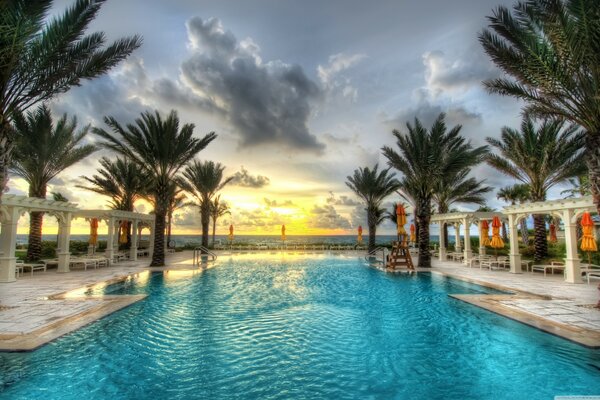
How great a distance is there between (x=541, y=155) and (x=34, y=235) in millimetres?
29492

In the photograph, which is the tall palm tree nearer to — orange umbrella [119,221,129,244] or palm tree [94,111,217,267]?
palm tree [94,111,217,267]

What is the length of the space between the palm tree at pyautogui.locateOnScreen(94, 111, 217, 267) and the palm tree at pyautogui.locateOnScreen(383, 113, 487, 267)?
12.3 m

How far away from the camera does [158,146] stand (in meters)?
17.2

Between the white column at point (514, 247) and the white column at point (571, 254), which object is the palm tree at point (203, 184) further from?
the white column at point (571, 254)

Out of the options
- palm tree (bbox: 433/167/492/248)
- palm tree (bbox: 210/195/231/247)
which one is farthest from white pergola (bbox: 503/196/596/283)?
palm tree (bbox: 210/195/231/247)

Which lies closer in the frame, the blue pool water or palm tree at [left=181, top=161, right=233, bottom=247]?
the blue pool water

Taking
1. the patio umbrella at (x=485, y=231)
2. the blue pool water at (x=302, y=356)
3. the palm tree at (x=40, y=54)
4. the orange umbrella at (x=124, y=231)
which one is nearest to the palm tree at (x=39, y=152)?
the palm tree at (x=40, y=54)

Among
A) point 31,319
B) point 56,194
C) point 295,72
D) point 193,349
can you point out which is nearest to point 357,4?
point 295,72

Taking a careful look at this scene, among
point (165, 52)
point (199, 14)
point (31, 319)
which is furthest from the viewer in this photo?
point (165, 52)

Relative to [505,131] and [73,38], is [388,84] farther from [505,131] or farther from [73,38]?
[73,38]

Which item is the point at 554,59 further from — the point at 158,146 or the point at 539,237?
the point at 158,146

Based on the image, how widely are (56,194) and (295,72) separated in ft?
89.7

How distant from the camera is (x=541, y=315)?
24.6ft

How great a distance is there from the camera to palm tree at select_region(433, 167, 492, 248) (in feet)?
85.9
